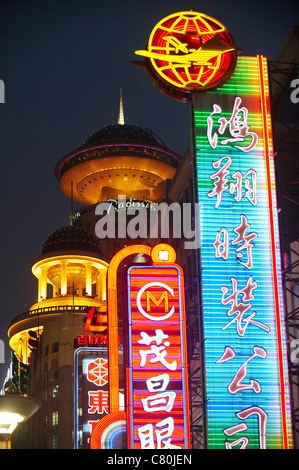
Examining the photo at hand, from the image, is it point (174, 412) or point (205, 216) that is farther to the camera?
point (205, 216)

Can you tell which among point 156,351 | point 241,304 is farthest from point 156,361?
point 241,304

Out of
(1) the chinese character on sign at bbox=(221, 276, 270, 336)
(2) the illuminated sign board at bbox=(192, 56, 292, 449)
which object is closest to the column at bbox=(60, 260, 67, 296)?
(2) the illuminated sign board at bbox=(192, 56, 292, 449)

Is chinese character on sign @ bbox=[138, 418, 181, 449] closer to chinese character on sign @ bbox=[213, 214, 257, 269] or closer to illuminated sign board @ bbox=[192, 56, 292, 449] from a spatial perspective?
illuminated sign board @ bbox=[192, 56, 292, 449]

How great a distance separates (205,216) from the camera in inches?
1189

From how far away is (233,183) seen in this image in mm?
30828

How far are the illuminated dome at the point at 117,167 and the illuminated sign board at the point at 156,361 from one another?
84.6 m

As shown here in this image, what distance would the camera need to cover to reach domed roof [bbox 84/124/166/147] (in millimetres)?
120738

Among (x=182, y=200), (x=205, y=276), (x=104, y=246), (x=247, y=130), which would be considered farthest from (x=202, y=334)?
(x=104, y=246)

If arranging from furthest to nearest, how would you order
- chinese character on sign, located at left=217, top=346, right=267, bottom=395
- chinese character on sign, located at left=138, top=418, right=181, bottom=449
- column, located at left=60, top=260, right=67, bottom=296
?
column, located at left=60, top=260, right=67, bottom=296 < chinese character on sign, located at left=217, top=346, right=267, bottom=395 < chinese character on sign, located at left=138, top=418, right=181, bottom=449

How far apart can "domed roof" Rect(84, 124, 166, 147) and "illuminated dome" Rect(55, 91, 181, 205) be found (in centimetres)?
14

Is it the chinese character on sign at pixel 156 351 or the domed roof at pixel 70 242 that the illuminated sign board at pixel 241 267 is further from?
the domed roof at pixel 70 242
